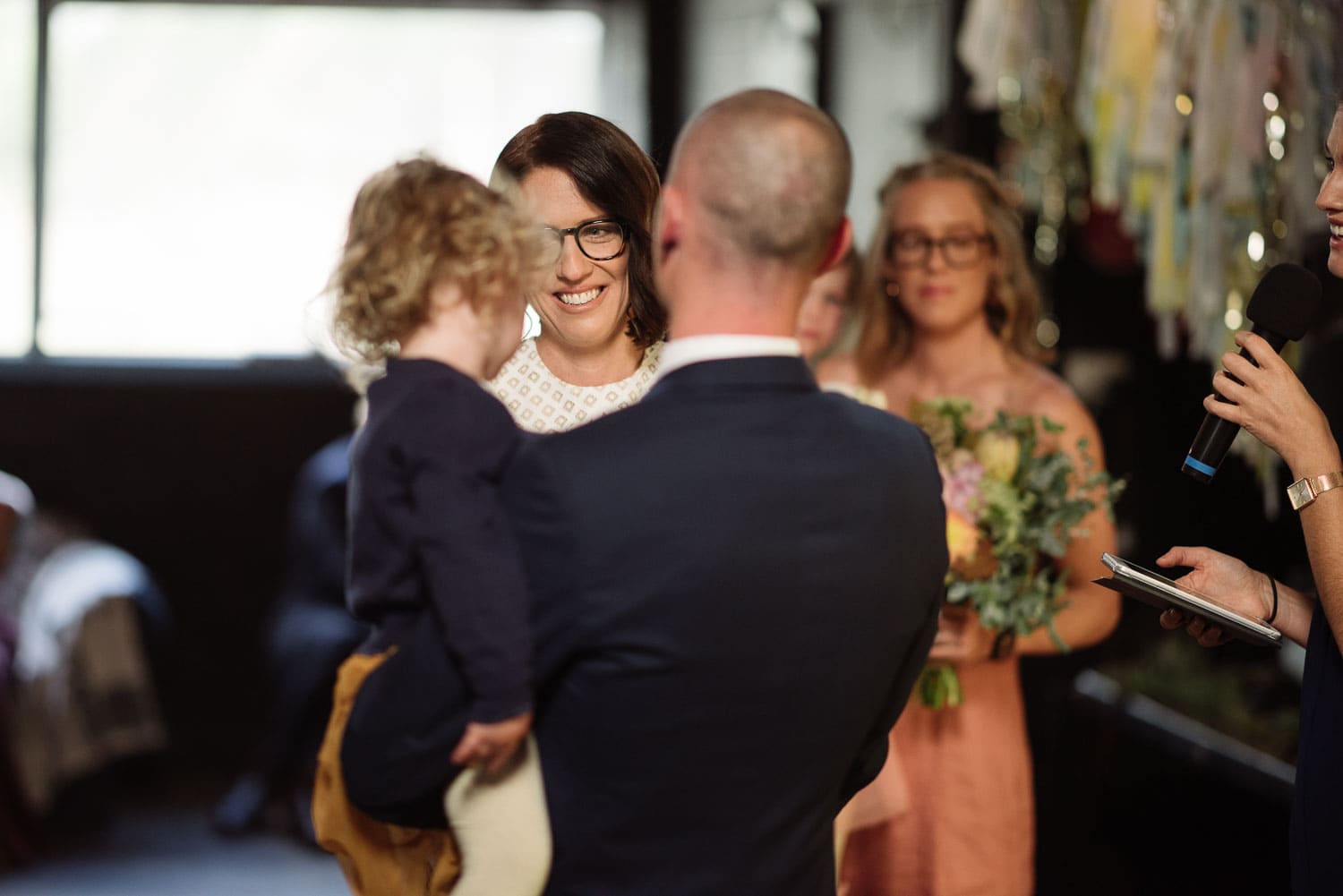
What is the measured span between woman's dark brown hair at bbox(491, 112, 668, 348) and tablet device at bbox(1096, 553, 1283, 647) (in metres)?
0.68

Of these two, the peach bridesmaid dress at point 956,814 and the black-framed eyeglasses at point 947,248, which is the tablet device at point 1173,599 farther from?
the black-framed eyeglasses at point 947,248

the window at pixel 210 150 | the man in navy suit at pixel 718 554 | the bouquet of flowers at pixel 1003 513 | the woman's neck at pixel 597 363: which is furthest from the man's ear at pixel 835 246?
the window at pixel 210 150

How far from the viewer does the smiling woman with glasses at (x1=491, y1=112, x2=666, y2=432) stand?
6.10 ft

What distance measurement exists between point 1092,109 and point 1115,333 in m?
2.02

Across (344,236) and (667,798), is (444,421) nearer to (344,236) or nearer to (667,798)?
(344,236)

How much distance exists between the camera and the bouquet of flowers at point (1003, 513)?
2.37 m

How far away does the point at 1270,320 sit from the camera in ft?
5.72

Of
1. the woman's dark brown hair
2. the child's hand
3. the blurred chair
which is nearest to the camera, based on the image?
the child's hand

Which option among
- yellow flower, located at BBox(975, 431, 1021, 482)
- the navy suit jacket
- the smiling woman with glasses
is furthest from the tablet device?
yellow flower, located at BBox(975, 431, 1021, 482)

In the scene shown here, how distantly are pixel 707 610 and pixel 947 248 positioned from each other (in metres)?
1.61

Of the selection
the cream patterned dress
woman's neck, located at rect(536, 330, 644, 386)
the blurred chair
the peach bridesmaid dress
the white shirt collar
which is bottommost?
the blurred chair

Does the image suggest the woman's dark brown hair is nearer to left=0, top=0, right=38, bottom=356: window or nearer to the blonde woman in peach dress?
the blonde woman in peach dress

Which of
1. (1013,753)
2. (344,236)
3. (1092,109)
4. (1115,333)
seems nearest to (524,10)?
(1115,333)

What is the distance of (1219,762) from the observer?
3.81 meters
